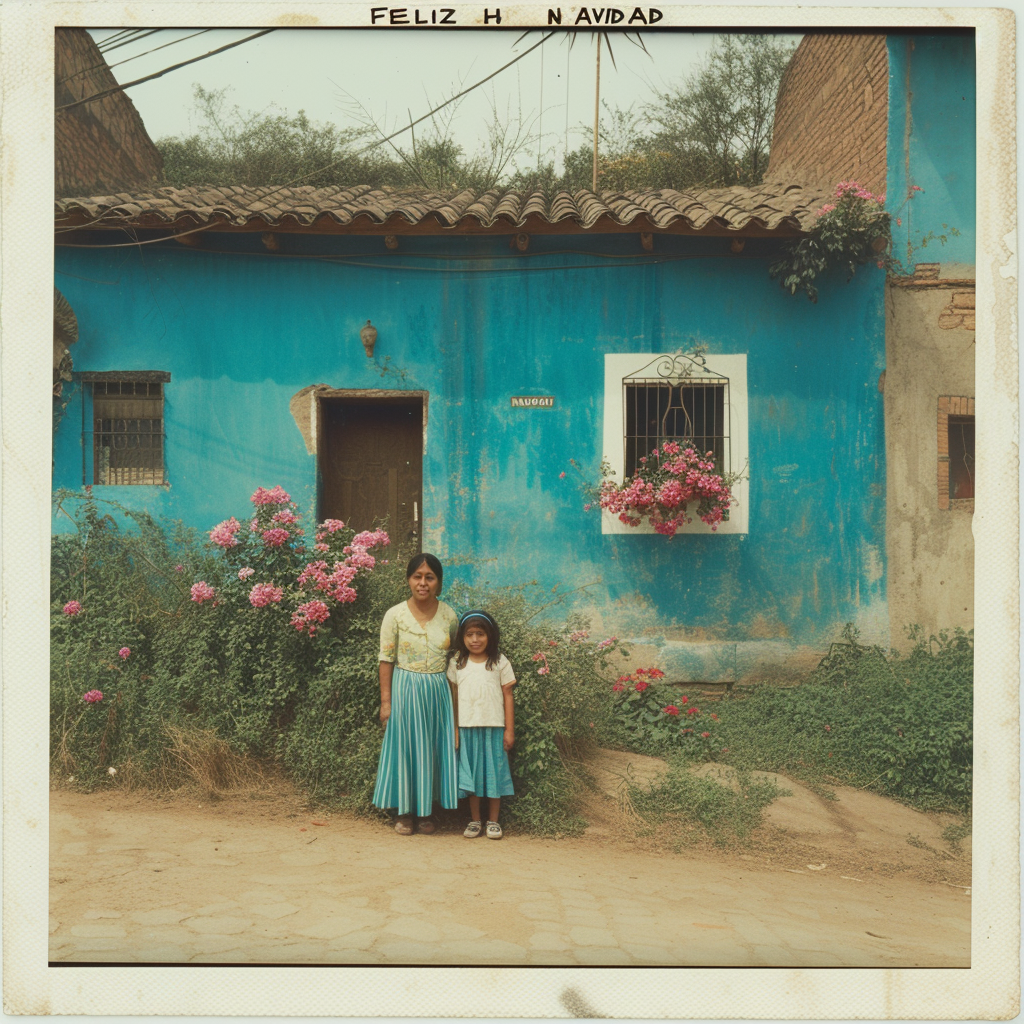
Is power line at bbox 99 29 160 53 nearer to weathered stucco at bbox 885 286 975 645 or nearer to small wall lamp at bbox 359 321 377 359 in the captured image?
small wall lamp at bbox 359 321 377 359

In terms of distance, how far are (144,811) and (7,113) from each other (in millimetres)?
3621

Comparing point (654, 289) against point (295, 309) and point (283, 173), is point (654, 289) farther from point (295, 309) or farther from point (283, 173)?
point (283, 173)

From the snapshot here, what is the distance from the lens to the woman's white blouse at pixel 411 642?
14.0 feet

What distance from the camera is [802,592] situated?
6.27 metres

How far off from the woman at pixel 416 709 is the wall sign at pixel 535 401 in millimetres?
2412

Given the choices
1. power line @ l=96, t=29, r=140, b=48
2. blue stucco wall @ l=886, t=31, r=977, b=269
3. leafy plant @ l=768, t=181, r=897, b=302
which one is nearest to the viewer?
power line @ l=96, t=29, r=140, b=48

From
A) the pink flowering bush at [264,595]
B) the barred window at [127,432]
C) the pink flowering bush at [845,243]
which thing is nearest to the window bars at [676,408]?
the pink flowering bush at [845,243]

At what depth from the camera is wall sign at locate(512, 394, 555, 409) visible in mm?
6344

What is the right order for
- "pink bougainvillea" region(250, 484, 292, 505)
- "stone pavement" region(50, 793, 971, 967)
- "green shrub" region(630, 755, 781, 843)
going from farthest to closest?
"pink bougainvillea" region(250, 484, 292, 505) → "green shrub" region(630, 755, 781, 843) → "stone pavement" region(50, 793, 971, 967)

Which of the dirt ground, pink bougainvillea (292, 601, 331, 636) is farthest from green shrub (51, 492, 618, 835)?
the dirt ground

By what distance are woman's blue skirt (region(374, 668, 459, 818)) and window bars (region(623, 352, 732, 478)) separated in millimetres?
2762

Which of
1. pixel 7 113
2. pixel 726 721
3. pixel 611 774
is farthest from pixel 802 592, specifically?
pixel 7 113

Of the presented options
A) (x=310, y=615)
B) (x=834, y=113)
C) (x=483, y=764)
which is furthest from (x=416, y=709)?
(x=834, y=113)

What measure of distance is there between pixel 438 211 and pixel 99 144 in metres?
4.10
